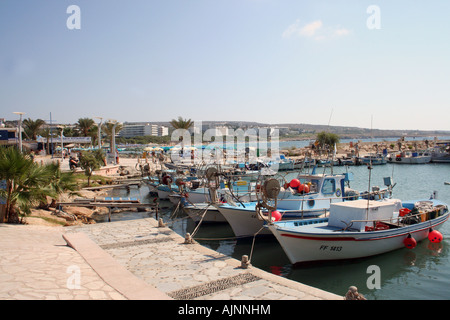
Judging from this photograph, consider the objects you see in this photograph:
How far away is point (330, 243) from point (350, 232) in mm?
843

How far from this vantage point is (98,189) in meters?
31.2

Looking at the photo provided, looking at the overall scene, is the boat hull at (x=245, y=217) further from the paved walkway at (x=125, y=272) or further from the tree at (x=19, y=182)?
the tree at (x=19, y=182)

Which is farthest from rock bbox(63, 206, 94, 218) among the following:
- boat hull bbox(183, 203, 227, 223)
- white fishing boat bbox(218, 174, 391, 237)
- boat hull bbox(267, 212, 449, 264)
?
boat hull bbox(267, 212, 449, 264)

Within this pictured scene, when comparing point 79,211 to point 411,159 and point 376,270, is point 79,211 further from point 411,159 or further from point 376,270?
point 411,159

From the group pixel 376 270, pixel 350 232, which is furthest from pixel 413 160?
pixel 350 232

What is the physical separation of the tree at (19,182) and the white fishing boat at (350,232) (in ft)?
29.7

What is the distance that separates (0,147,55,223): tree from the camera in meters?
13.0

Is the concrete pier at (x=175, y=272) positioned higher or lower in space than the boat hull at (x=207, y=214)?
higher

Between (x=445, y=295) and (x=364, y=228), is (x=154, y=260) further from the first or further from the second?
(x=445, y=295)

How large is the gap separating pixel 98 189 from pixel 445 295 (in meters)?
27.0

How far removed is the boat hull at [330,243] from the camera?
12.7 meters

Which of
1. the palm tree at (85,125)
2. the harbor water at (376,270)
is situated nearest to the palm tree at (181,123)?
the palm tree at (85,125)
